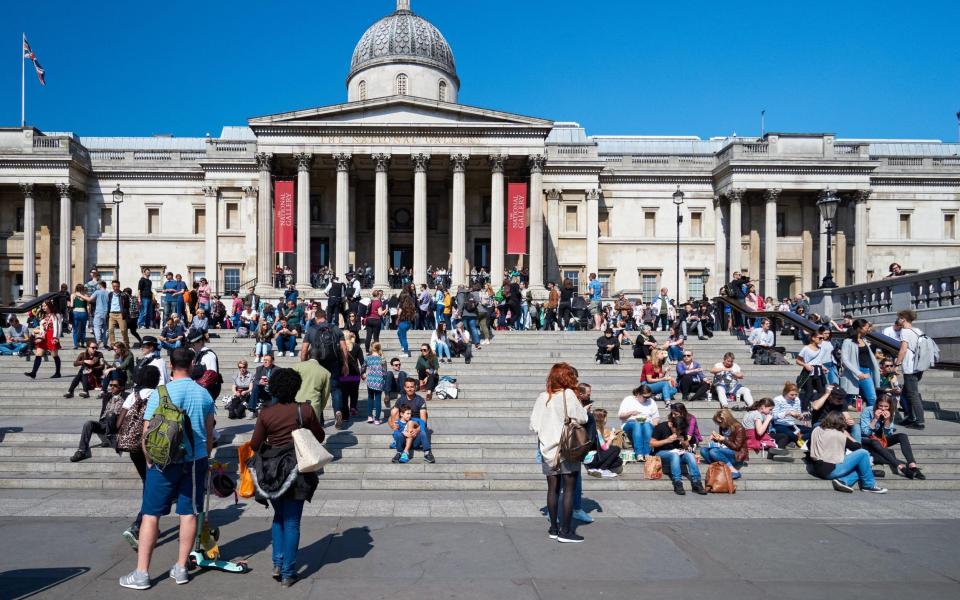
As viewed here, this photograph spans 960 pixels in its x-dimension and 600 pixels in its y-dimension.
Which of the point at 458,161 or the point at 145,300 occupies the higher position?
the point at 458,161

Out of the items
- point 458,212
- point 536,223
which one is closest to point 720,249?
point 536,223

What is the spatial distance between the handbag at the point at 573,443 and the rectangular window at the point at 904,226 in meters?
48.8

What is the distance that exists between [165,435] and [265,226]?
3222 cm

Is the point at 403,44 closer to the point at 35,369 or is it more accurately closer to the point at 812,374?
the point at 35,369

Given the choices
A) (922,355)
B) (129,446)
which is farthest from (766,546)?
(922,355)

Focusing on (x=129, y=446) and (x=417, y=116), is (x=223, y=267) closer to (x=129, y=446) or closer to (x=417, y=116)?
(x=417, y=116)

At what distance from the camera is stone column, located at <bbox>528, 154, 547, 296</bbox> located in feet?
124

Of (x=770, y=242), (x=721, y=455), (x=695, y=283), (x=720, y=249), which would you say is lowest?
(x=721, y=455)

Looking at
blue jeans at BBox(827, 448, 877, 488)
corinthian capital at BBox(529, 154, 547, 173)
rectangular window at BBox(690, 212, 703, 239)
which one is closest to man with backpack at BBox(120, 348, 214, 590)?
blue jeans at BBox(827, 448, 877, 488)

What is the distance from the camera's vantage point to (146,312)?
25.3 metres

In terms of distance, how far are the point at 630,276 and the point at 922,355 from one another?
33010 millimetres

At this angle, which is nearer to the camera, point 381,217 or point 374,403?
point 374,403

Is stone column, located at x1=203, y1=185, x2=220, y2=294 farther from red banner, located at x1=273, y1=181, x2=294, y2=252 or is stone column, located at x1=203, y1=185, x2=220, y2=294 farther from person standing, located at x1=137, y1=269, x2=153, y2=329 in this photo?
person standing, located at x1=137, y1=269, x2=153, y2=329

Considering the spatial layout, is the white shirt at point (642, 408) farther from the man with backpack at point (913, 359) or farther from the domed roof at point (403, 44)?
the domed roof at point (403, 44)
